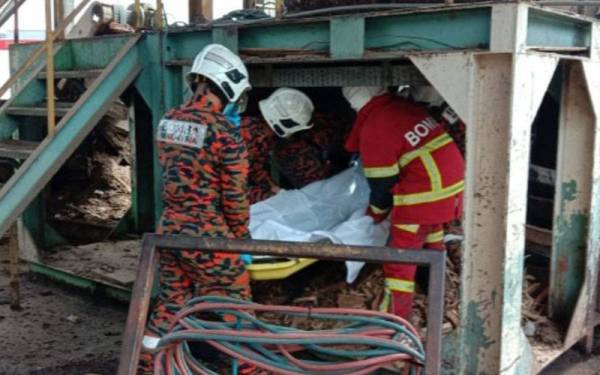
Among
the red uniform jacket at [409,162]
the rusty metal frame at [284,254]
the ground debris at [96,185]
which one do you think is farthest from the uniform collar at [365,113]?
the ground debris at [96,185]

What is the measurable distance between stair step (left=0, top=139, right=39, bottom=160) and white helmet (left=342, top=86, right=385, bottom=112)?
7.93 ft

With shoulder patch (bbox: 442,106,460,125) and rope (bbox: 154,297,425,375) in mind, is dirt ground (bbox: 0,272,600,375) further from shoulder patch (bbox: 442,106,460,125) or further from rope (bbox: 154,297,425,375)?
rope (bbox: 154,297,425,375)

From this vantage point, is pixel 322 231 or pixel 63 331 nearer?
pixel 322 231

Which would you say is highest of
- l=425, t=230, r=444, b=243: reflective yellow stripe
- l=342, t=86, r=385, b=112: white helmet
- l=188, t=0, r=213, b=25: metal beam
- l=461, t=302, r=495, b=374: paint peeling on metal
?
l=188, t=0, r=213, b=25: metal beam

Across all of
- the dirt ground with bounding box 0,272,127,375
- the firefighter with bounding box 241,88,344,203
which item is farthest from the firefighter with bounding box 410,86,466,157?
the dirt ground with bounding box 0,272,127,375

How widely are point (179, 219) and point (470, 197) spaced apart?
167 centimetres

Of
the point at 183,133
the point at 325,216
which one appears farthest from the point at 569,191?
the point at 183,133

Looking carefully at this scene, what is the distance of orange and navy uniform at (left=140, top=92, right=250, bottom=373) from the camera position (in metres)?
4.05

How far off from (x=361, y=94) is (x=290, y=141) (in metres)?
0.88

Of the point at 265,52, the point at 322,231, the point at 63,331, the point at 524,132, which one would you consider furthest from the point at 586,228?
the point at 63,331

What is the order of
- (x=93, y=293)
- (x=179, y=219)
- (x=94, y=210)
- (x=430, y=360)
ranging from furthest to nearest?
(x=94, y=210)
(x=93, y=293)
(x=179, y=219)
(x=430, y=360)

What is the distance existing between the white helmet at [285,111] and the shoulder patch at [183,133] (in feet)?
3.42

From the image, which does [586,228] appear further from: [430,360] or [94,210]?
[94,210]

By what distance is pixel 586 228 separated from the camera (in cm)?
481
